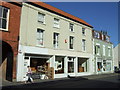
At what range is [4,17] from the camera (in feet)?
49.0

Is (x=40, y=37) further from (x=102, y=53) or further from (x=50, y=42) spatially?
(x=102, y=53)

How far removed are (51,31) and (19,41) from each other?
4995 mm

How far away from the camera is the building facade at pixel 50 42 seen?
54.2ft

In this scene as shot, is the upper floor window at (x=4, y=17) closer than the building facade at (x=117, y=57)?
Yes

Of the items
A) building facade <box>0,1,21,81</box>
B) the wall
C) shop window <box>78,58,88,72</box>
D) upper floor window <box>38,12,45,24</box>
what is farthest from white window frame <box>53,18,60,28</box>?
shop window <box>78,58,88,72</box>

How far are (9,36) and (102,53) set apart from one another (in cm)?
2007

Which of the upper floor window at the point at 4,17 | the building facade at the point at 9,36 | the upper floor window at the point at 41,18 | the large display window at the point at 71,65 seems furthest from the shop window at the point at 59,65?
the upper floor window at the point at 4,17

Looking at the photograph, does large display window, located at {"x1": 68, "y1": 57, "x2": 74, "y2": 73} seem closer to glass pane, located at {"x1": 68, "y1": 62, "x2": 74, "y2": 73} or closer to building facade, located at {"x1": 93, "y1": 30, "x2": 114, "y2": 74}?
glass pane, located at {"x1": 68, "y1": 62, "x2": 74, "y2": 73}

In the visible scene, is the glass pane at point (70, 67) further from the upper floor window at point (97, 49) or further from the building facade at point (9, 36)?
the building facade at point (9, 36)

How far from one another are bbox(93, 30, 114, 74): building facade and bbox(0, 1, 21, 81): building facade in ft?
51.9

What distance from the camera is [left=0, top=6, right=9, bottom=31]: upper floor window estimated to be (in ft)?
47.8

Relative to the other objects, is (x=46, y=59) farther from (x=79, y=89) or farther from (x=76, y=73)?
(x=79, y=89)

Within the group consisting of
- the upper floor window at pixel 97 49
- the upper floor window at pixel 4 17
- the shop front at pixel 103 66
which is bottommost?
the shop front at pixel 103 66

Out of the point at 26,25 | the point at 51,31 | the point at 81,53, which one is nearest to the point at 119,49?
the point at 81,53
